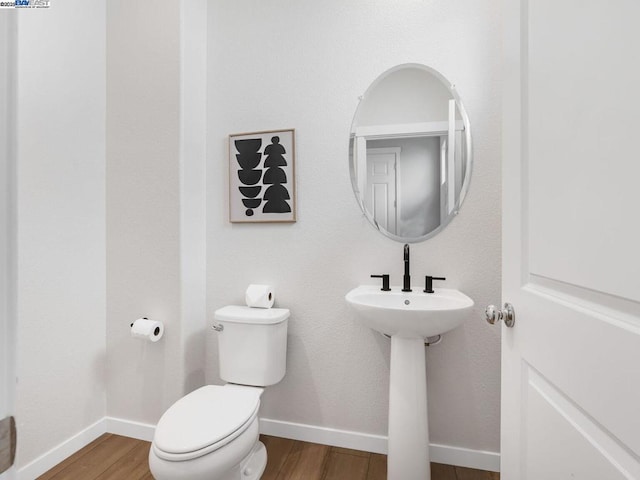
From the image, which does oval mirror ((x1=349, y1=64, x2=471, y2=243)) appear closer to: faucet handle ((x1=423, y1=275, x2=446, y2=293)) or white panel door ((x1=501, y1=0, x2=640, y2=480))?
faucet handle ((x1=423, y1=275, x2=446, y2=293))

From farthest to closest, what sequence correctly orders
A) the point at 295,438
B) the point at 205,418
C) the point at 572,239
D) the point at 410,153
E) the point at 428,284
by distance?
the point at 295,438
the point at 410,153
the point at 428,284
the point at 205,418
the point at 572,239

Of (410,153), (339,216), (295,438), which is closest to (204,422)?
(295,438)

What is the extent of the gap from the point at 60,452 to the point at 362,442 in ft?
4.99

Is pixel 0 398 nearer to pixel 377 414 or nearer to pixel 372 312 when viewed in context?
pixel 372 312

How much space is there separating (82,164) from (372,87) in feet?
5.29

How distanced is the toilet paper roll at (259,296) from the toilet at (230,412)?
36mm

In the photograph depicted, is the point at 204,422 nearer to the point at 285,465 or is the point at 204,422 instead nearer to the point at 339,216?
the point at 285,465

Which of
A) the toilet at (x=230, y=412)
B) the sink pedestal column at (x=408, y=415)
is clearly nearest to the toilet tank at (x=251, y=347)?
the toilet at (x=230, y=412)

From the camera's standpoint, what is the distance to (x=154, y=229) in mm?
1812

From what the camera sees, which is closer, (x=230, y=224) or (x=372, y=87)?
(x=372, y=87)

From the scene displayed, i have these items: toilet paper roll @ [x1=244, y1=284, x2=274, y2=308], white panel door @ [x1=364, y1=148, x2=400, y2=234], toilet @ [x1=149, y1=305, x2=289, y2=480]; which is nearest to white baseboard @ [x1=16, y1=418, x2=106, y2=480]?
toilet @ [x1=149, y1=305, x2=289, y2=480]

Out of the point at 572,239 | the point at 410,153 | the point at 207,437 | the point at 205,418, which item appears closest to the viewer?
the point at 572,239

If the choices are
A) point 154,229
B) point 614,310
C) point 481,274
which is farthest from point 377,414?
point 154,229

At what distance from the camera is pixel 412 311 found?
4.14 feet
